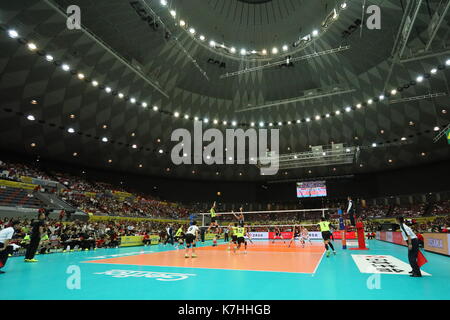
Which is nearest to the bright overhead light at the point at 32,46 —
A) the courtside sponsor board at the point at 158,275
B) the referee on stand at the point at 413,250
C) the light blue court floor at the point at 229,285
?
the light blue court floor at the point at 229,285

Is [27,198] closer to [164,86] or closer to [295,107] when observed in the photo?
[164,86]

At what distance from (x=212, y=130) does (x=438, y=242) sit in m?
33.1

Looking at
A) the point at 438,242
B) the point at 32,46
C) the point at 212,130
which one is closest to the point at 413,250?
the point at 438,242

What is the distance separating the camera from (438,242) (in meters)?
15.7

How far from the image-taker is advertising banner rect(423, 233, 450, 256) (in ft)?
47.5

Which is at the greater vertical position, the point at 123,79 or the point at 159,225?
the point at 123,79

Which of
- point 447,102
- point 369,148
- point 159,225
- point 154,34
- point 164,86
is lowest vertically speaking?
point 159,225

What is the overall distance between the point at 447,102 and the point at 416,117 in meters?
4.18

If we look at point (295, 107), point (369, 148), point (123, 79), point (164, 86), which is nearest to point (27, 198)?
point (123, 79)

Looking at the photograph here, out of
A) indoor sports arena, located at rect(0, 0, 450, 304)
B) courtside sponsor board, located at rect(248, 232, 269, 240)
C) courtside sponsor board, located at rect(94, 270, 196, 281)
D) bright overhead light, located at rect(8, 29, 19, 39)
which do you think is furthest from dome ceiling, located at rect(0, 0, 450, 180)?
courtside sponsor board, located at rect(94, 270, 196, 281)

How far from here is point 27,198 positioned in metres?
30.6

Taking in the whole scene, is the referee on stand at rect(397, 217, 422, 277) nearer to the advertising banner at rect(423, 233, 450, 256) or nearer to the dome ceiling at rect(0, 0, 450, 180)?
the advertising banner at rect(423, 233, 450, 256)

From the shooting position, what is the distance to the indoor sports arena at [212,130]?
29.4 ft

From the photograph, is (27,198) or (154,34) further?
→ (27,198)
